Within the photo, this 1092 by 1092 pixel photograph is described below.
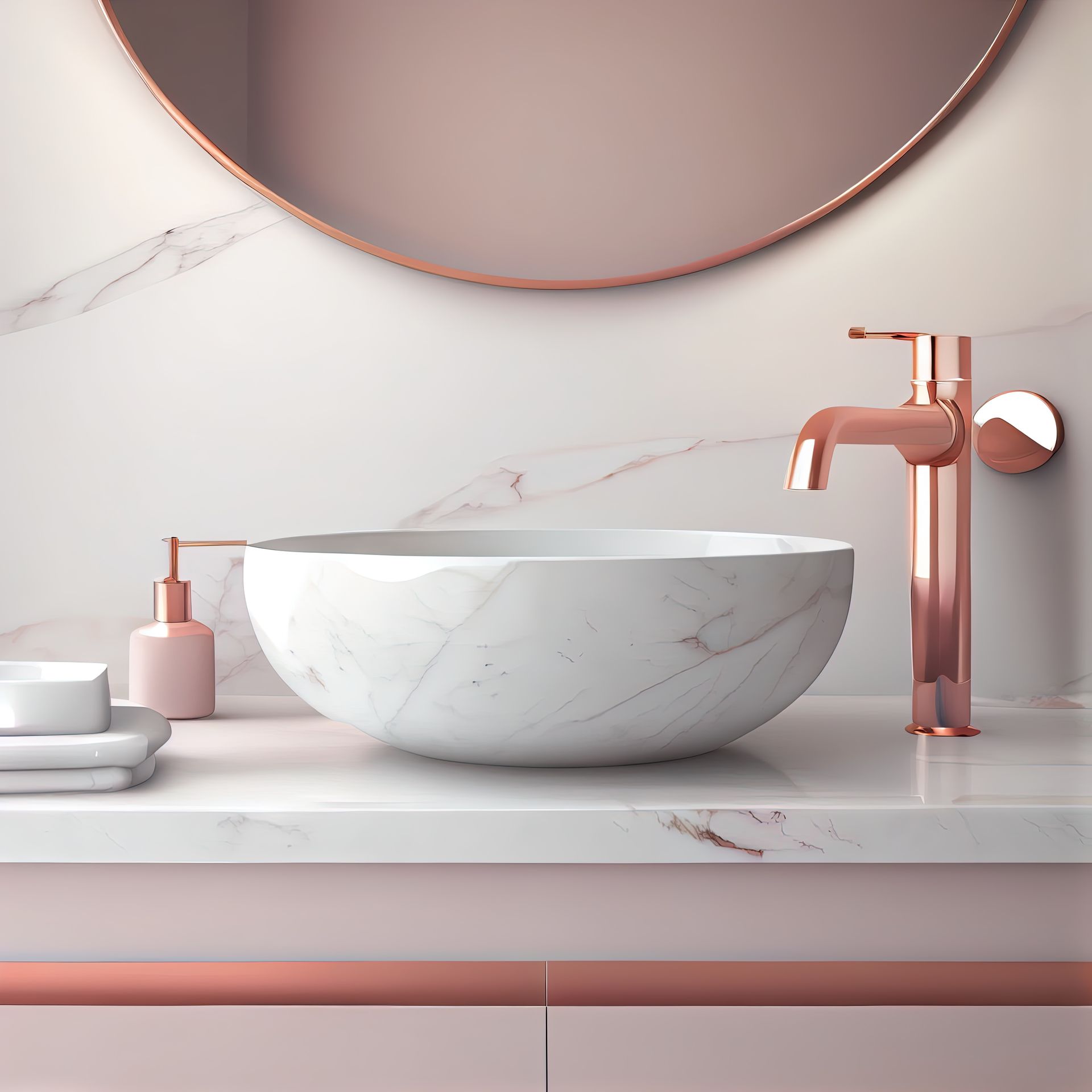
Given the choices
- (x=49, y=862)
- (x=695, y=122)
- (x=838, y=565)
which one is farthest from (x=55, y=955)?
(x=695, y=122)

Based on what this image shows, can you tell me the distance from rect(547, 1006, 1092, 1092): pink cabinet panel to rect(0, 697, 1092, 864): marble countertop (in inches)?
3.5

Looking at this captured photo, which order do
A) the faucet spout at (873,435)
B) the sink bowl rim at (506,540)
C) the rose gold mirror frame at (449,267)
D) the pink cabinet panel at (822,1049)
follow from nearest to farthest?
1. the pink cabinet panel at (822,1049)
2. the faucet spout at (873,435)
3. the sink bowl rim at (506,540)
4. the rose gold mirror frame at (449,267)

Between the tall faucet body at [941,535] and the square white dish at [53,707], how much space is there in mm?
592

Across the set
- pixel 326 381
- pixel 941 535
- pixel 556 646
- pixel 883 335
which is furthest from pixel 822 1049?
pixel 326 381

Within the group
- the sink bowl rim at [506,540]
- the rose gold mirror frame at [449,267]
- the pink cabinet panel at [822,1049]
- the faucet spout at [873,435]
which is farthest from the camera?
the rose gold mirror frame at [449,267]

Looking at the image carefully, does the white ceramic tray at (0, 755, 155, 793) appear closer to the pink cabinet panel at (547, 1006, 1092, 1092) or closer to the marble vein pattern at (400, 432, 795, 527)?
the pink cabinet panel at (547, 1006, 1092, 1092)

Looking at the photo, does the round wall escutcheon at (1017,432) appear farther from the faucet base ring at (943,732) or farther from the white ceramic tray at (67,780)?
the white ceramic tray at (67,780)

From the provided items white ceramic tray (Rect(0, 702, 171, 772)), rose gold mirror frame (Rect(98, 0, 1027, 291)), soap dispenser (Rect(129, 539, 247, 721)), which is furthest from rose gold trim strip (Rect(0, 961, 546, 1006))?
rose gold mirror frame (Rect(98, 0, 1027, 291))

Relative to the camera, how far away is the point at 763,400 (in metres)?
1.00

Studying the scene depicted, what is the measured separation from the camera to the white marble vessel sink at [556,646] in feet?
1.97

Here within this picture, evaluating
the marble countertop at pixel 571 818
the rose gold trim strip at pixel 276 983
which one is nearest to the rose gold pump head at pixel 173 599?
the marble countertop at pixel 571 818

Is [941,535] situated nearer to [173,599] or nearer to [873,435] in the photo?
[873,435]

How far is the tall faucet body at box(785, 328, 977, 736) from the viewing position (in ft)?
2.65

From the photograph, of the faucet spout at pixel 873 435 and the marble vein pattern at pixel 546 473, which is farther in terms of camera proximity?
the marble vein pattern at pixel 546 473
